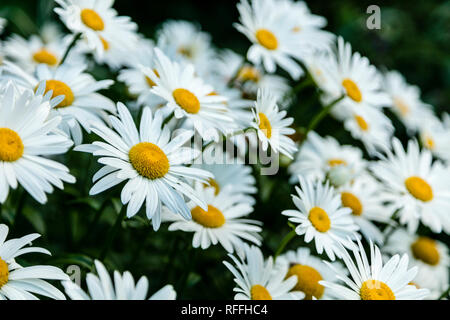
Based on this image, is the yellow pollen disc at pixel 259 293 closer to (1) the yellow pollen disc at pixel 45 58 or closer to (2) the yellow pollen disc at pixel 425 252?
(2) the yellow pollen disc at pixel 425 252

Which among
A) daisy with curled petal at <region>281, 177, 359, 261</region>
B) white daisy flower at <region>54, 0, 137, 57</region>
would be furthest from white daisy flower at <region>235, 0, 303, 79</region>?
daisy with curled petal at <region>281, 177, 359, 261</region>

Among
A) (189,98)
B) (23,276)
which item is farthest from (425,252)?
(23,276)

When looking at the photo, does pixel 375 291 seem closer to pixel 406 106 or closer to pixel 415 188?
pixel 415 188

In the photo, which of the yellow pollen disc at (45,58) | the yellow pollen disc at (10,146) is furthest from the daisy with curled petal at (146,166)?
the yellow pollen disc at (45,58)

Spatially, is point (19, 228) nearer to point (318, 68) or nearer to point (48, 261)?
point (48, 261)

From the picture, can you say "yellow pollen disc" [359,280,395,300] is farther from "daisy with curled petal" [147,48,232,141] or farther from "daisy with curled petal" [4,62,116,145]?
"daisy with curled petal" [4,62,116,145]
